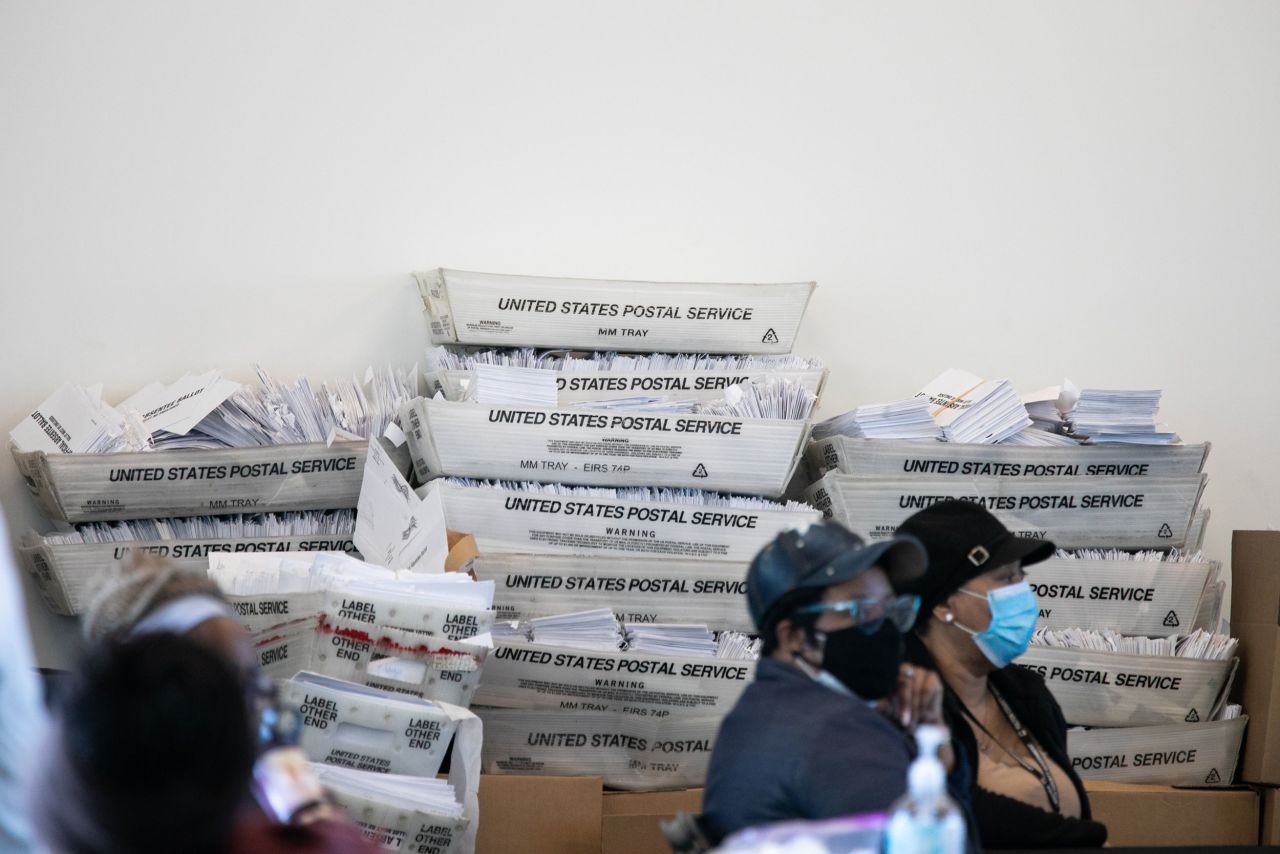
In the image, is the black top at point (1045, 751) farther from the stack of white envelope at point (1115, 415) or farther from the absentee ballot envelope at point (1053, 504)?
the stack of white envelope at point (1115, 415)

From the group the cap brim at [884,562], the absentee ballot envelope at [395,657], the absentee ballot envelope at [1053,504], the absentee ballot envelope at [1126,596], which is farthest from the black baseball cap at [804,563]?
the absentee ballot envelope at [1126,596]

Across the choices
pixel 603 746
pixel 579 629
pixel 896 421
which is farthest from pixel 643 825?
pixel 896 421

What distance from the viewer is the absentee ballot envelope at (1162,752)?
10.4 ft

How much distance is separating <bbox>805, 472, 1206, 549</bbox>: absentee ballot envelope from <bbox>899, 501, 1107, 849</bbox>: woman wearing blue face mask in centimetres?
61

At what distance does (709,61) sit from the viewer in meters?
3.46

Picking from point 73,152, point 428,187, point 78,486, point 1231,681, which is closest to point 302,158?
point 428,187

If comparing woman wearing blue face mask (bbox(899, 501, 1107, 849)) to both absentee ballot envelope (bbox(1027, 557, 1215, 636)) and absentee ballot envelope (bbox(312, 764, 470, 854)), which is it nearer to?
absentee ballot envelope (bbox(1027, 557, 1215, 636))

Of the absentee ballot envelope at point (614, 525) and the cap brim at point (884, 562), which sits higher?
the cap brim at point (884, 562)

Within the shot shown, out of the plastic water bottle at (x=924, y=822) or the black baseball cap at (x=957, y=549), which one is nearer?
the plastic water bottle at (x=924, y=822)

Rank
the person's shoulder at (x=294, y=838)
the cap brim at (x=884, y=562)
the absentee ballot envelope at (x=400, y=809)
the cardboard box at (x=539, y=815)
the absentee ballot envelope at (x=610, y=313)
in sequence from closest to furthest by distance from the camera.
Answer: the person's shoulder at (x=294, y=838) → the cap brim at (x=884, y=562) → the absentee ballot envelope at (x=400, y=809) → the cardboard box at (x=539, y=815) → the absentee ballot envelope at (x=610, y=313)

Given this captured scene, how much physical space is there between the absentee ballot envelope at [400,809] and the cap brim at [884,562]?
1.00m

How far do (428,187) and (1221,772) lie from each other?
253cm

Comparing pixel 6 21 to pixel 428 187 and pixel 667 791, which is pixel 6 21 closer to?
pixel 428 187

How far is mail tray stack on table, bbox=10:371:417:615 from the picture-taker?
2.83m
